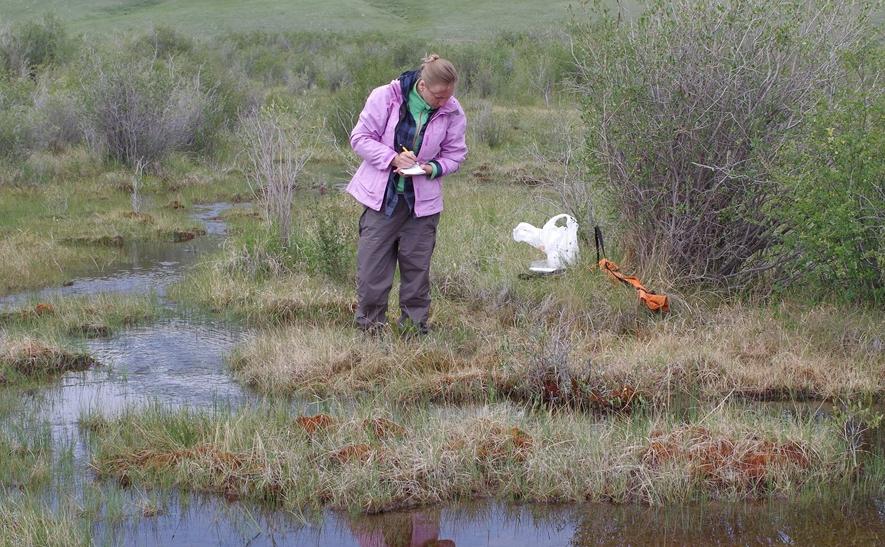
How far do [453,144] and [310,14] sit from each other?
183 ft

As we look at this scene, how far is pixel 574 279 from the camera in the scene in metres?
7.91

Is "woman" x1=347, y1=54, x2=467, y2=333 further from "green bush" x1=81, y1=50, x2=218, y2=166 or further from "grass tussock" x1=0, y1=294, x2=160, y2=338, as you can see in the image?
"green bush" x1=81, y1=50, x2=218, y2=166

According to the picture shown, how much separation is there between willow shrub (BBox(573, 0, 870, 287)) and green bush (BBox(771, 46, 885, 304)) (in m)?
0.39

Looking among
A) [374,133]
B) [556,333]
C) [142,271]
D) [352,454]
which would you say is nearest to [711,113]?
[556,333]

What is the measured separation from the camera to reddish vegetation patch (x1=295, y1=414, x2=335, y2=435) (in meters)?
5.43

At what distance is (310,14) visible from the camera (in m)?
60.3

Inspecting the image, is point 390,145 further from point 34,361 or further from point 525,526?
point 525,526

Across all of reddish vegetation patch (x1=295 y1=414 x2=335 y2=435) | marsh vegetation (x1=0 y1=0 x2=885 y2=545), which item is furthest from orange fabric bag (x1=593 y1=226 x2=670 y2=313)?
reddish vegetation patch (x1=295 y1=414 x2=335 y2=435)

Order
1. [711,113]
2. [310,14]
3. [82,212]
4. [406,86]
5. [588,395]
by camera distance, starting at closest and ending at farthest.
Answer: [588,395], [406,86], [711,113], [82,212], [310,14]

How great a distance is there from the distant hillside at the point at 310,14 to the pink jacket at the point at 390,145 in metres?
45.1

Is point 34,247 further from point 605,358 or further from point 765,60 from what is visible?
point 765,60

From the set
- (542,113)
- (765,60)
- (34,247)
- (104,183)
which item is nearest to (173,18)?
(542,113)

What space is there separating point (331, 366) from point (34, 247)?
4837mm

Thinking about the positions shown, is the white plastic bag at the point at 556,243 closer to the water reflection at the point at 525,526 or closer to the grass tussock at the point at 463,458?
the grass tussock at the point at 463,458
